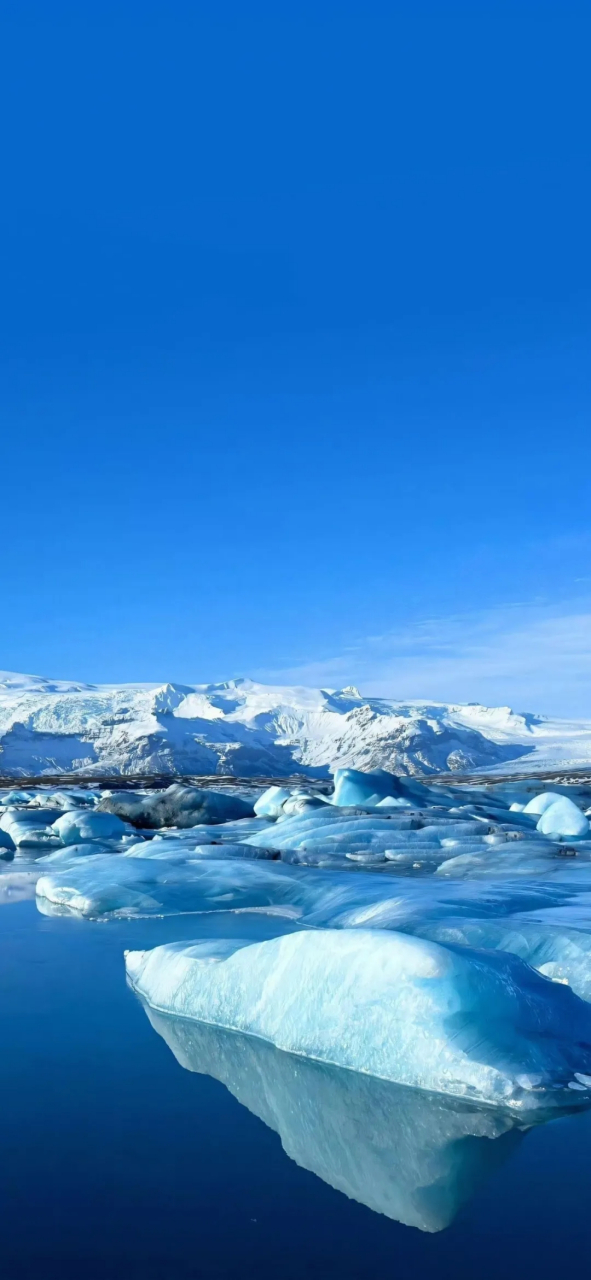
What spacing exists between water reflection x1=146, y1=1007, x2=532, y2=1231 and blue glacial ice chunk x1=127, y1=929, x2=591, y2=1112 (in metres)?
0.08

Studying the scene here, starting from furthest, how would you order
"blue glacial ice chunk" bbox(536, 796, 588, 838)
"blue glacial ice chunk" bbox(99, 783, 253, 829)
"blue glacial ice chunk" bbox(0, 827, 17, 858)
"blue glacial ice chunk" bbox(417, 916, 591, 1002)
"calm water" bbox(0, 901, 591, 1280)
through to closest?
1. "blue glacial ice chunk" bbox(99, 783, 253, 829)
2. "blue glacial ice chunk" bbox(0, 827, 17, 858)
3. "blue glacial ice chunk" bbox(536, 796, 588, 838)
4. "blue glacial ice chunk" bbox(417, 916, 591, 1002)
5. "calm water" bbox(0, 901, 591, 1280)

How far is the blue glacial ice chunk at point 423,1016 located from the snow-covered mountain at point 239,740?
80.3 metres

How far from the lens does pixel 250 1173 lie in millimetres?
2424

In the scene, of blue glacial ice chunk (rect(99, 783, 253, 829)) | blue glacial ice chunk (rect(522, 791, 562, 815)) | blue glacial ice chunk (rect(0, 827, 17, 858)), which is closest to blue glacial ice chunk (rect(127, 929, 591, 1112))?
blue glacial ice chunk (rect(0, 827, 17, 858))

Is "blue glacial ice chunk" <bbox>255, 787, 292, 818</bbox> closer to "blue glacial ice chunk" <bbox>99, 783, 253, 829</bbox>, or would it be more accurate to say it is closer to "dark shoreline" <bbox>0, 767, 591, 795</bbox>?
"blue glacial ice chunk" <bbox>99, 783, 253, 829</bbox>

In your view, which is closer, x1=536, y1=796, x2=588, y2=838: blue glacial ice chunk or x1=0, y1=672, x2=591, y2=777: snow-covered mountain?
x1=536, y1=796, x2=588, y2=838: blue glacial ice chunk

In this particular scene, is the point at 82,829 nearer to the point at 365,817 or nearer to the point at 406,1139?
the point at 365,817

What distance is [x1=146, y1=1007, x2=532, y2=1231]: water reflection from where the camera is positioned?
Answer: 2332mm

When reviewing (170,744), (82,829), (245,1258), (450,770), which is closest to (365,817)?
(82,829)

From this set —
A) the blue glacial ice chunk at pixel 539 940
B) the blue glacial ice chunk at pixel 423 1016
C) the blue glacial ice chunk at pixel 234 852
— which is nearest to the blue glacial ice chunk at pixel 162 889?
the blue glacial ice chunk at pixel 234 852

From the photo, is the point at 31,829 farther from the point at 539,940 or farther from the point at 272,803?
the point at 539,940

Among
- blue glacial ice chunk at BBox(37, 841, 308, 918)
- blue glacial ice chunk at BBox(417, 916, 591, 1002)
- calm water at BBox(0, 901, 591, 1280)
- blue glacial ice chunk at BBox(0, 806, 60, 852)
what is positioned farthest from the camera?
blue glacial ice chunk at BBox(0, 806, 60, 852)

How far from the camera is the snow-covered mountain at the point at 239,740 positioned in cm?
9519

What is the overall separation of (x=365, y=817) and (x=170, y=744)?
3349 inches
